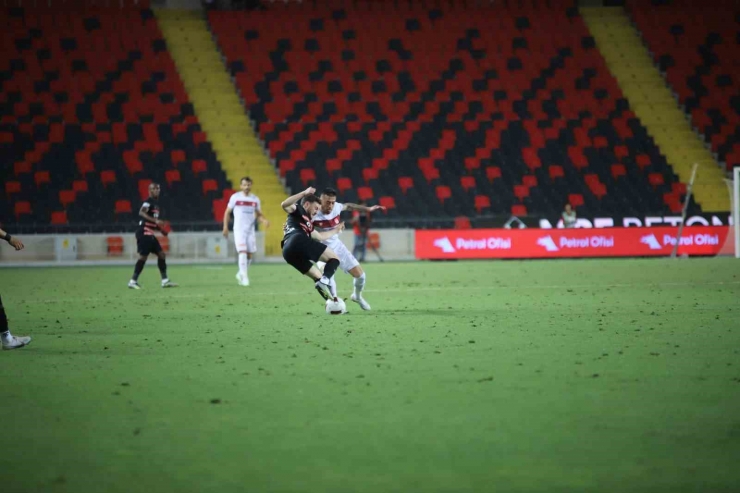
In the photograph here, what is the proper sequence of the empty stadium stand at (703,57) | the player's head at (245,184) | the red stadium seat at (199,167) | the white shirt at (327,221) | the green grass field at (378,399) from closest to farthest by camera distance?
the green grass field at (378,399)
the white shirt at (327,221)
the player's head at (245,184)
the red stadium seat at (199,167)
the empty stadium stand at (703,57)

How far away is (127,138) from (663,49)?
→ 24683mm

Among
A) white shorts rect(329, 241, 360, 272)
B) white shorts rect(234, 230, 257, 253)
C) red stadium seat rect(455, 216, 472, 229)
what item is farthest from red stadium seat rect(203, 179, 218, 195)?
white shorts rect(329, 241, 360, 272)

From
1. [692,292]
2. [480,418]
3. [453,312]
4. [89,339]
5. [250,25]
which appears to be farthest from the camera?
[250,25]

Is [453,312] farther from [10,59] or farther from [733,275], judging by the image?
[10,59]

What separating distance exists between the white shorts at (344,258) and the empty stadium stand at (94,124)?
18.5m

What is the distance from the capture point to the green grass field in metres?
4.70

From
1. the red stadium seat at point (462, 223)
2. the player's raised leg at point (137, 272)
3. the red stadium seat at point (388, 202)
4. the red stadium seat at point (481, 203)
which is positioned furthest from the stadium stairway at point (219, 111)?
the player's raised leg at point (137, 272)

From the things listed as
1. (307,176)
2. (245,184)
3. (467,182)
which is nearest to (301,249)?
(245,184)

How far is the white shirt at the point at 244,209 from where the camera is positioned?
68.2 feet

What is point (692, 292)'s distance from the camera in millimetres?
16172

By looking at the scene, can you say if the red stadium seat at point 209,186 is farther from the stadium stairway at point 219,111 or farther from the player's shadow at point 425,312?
the player's shadow at point 425,312

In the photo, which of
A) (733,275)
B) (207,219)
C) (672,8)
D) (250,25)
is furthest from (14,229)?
(672,8)

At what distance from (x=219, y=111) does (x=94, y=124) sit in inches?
209

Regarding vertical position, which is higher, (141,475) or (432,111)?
(432,111)
